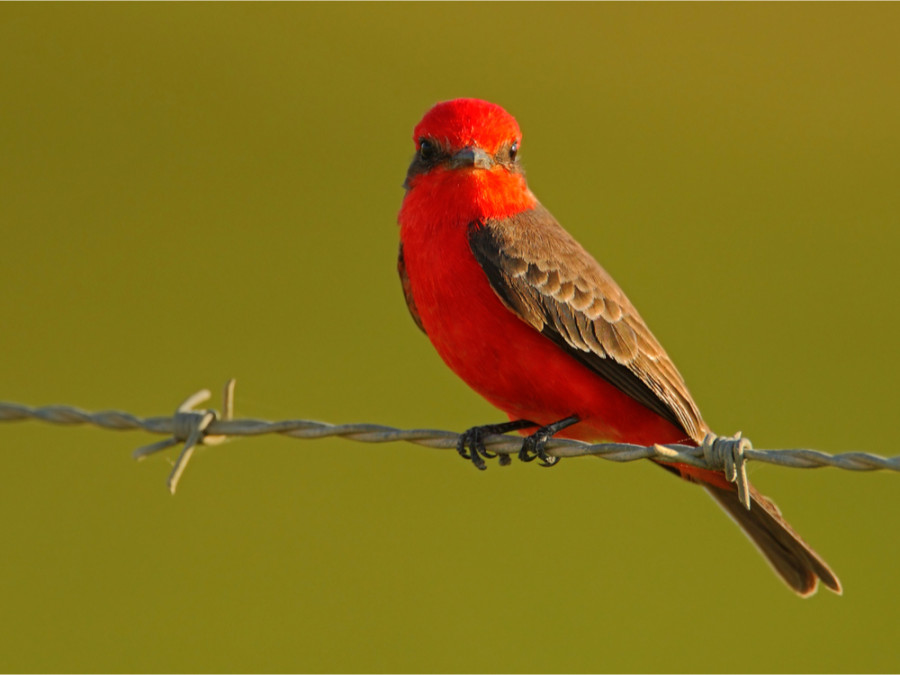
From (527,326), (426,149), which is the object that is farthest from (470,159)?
(527,326)

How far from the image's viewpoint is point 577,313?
4938 millimetres

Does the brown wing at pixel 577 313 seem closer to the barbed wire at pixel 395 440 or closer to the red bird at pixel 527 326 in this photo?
Answer: the red bird at pixel 527 326

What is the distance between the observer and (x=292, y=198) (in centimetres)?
1165

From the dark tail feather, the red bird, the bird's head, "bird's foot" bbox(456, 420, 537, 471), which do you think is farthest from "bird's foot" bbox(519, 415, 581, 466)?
the bird's head

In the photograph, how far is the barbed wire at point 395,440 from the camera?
11.4ft

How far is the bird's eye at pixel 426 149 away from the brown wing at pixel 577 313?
1.70 feet

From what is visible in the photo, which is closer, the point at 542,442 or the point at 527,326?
the point at 542,442

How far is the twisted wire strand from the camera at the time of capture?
3.47 metres

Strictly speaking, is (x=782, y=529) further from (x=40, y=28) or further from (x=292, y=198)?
(x=40, y=28)

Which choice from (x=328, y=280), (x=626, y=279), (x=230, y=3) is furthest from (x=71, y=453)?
(x=230, y=3)

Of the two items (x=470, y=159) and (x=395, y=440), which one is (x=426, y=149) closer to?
(x=470, y=159)

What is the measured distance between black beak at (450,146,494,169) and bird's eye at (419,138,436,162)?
0.15 m

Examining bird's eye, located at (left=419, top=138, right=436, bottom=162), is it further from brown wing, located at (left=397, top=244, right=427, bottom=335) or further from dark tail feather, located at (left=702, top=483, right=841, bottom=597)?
dark tail feather, located at (left=702, top=483, right=841, bottom=597)

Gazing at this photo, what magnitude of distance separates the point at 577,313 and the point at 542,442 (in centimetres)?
81
